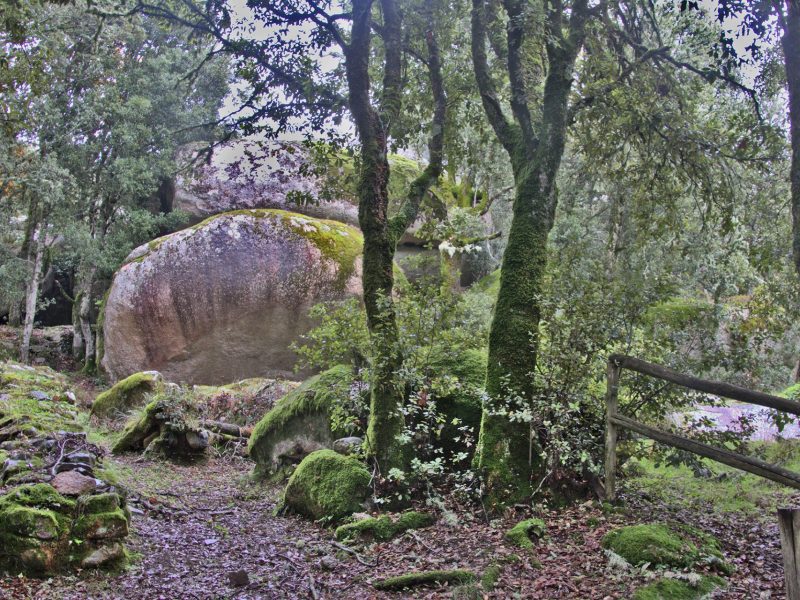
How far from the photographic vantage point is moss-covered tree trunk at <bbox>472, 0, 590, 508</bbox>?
6602 millimetres

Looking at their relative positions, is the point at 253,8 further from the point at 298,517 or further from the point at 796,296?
the point at 796,296

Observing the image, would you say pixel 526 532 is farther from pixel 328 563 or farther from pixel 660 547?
pixel 328 563

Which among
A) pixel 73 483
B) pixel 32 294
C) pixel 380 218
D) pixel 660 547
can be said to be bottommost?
pixel 660 547

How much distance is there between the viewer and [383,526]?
640 cm

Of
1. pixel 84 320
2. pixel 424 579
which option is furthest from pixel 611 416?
pixel 84 320

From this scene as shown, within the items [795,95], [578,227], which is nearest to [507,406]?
[795,95]

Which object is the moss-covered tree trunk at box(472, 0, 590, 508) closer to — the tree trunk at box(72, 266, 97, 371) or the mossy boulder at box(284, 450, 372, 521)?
the mossy boulder at box(284, 450, 372, 521)

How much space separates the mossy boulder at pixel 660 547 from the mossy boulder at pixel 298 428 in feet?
14.9

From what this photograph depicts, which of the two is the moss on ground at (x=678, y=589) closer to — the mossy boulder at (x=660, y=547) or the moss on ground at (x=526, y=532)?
the mossy boulder at (x=660, y=547)

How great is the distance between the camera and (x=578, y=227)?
17.9 m

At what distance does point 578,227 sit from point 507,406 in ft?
40.9

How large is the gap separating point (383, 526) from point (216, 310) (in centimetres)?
1106

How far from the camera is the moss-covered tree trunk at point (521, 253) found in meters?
6.60

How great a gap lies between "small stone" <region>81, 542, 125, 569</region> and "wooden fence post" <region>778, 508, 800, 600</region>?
4.89m
